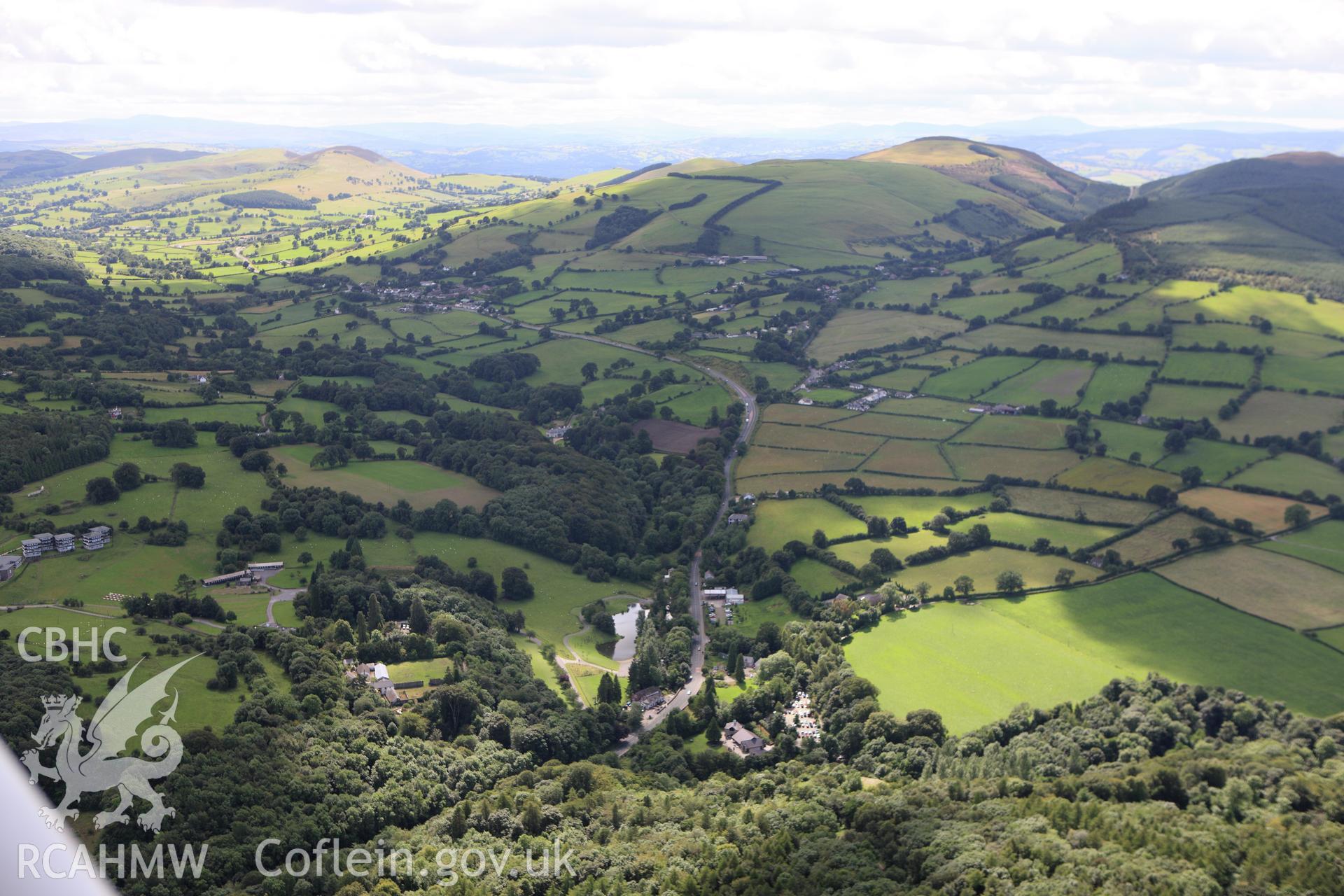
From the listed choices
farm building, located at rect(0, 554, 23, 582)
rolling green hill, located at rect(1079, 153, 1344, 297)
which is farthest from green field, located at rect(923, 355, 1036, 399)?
farm building, located at rect(0, 554, 23, 582)

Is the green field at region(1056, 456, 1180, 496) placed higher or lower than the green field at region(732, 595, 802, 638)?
higher

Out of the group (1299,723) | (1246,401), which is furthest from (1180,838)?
(1246,401)

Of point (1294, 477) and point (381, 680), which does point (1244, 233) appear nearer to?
point (1294, 477)

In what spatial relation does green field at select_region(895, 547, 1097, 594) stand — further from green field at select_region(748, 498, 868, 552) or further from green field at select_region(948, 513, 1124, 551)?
green field at select_region(748, 498, 868, 552)

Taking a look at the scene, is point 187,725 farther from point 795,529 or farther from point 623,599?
point 795,529

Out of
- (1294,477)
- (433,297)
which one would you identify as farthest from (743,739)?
(433,297)

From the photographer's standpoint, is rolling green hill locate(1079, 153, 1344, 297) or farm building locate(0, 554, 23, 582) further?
rolling green hill locate(1079, 153, 1344, 297)

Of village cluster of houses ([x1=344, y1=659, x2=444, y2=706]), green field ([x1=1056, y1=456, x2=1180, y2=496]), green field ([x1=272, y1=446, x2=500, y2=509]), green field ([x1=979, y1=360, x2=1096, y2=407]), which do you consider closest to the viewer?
village cluster of houses ([x1=344, y1=659, x2=444, y2=706])
